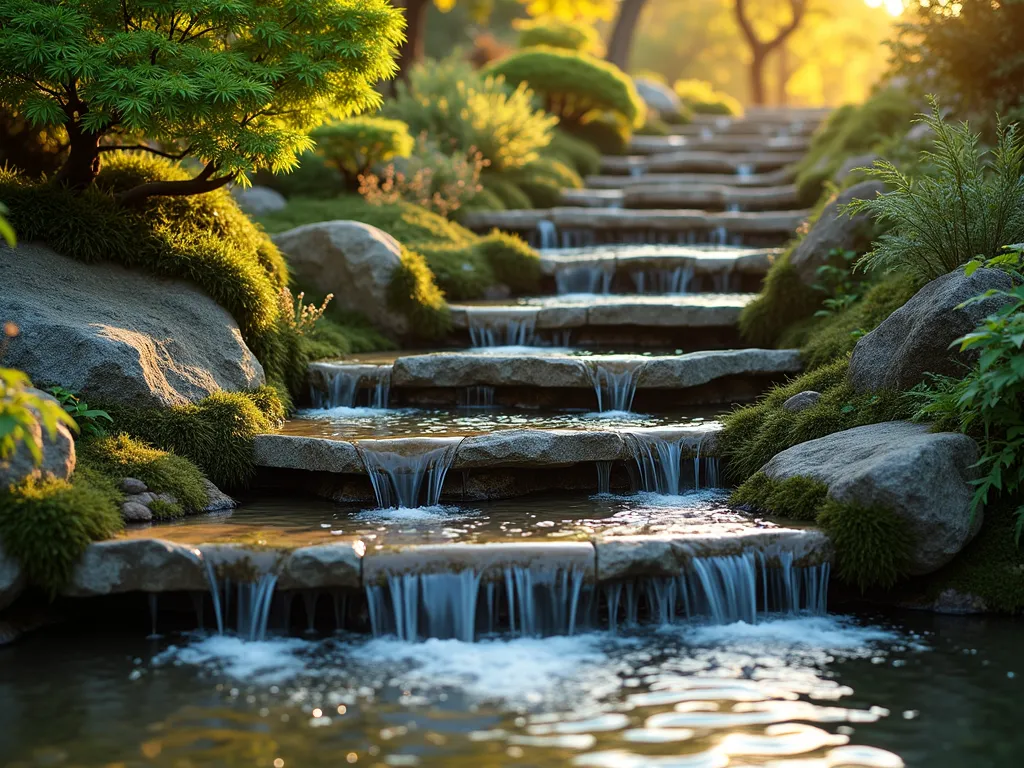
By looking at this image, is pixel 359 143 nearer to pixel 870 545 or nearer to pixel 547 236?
pixel 547 236

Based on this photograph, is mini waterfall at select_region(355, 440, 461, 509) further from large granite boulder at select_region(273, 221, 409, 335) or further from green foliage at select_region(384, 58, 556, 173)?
green foliage at select_region(384, 58, 556, 173)

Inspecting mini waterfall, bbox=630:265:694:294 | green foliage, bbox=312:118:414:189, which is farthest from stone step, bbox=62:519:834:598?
green foliage, bbox=312:118:414:189

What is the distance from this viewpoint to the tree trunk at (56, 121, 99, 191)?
8.15m

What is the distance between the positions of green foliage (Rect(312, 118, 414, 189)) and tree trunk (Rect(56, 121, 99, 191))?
4.82m

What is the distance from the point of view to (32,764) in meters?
4.45

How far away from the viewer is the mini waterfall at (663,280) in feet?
39.1

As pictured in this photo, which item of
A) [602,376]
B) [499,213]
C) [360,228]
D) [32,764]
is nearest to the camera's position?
[32,764]

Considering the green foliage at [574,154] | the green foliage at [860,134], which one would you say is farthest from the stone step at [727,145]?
the green foliage at [860,134]

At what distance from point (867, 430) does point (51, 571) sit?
490 centimetres

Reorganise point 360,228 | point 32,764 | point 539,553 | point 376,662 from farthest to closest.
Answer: point 360,228
point 539,553
point 376,662
point 32,764

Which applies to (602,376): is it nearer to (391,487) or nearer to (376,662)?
(391,487)

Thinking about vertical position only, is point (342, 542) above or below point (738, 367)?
below

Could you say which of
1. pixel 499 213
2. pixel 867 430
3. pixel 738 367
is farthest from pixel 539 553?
pixel 499 213

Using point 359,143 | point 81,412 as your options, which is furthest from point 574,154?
point 81,412
